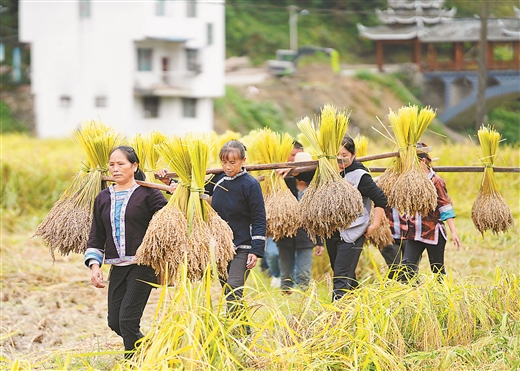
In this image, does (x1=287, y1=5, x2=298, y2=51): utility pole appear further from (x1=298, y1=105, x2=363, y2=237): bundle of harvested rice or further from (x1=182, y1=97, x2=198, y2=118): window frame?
(x1=298, y1=105, x2=363, y2=237): bundle of harvested rice

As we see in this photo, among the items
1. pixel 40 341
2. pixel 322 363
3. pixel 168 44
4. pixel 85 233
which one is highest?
pixel 168 44

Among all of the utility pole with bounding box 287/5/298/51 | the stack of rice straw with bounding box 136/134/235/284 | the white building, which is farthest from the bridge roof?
the stack of rice straw with bounding box 136/134/235/284

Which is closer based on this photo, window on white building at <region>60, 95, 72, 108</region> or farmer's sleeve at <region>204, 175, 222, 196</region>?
farmer's sleeve at <region>204, 175, 222, 196</region>

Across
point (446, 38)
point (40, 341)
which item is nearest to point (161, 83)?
point (446, 38)

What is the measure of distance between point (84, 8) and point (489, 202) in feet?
94.8

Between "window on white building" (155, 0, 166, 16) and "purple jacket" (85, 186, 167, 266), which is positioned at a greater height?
"window on white building" (155, 0, 166, 16)

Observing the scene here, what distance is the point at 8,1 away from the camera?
122ft

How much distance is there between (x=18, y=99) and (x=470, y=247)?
94.0ft

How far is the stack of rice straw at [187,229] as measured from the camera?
16.1 ft

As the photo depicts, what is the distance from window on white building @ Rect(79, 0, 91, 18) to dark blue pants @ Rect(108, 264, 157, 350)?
2978 cm

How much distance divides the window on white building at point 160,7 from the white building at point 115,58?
28 mm

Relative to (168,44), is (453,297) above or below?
below

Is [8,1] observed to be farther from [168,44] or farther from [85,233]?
[85,233]

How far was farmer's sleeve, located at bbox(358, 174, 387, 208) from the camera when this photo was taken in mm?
6180
